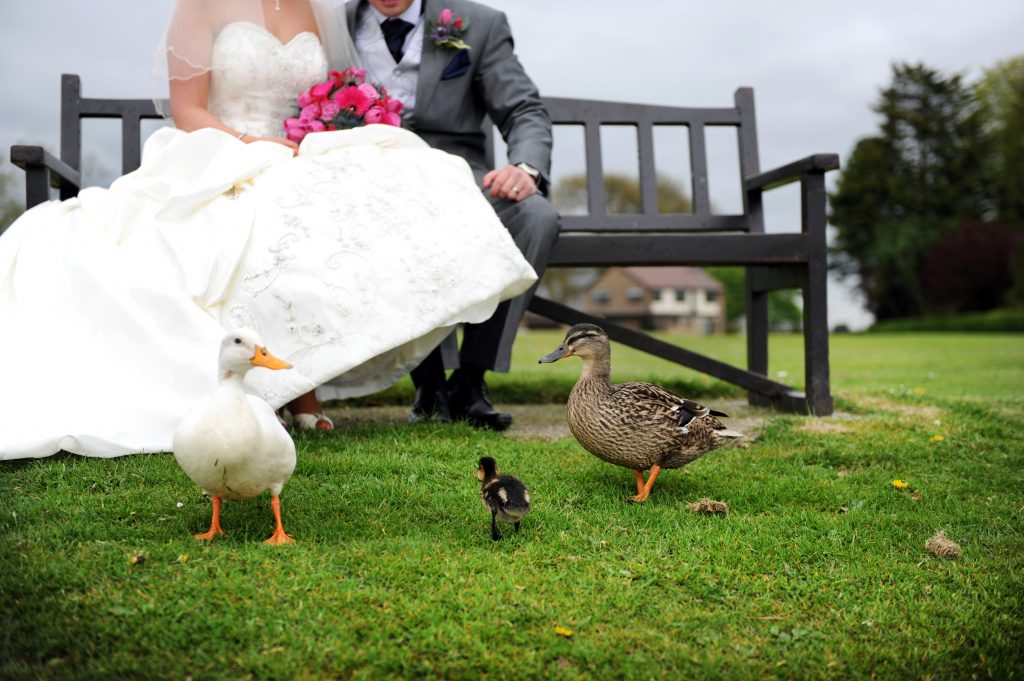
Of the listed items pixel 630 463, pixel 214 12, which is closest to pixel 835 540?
pixel 630 463

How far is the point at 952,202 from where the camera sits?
Answer: 47.2 meters

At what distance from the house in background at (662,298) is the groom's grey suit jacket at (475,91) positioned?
45389 mm

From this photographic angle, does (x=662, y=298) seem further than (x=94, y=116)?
Yes

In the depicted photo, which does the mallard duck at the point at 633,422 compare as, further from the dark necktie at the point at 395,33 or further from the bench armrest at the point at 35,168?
the bench armrest at the point at 35,168

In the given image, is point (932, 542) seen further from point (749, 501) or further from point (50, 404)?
point (50, 404)

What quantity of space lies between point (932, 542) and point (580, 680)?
5.32 feet

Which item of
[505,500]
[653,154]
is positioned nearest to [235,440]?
[505,500]

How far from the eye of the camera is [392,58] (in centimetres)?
528

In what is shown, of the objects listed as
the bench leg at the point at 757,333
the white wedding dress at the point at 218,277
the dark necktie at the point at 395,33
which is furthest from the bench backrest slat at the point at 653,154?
the white wedding dress at the point at 218,277

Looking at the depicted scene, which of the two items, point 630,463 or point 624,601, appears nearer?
point 624,601

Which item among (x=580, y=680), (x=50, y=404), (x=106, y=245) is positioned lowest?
(x=580, y=680)

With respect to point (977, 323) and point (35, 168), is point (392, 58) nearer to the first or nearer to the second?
point (35, 168)

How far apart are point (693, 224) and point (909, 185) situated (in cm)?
Result: 4802

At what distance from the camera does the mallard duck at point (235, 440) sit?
8.66 feet
